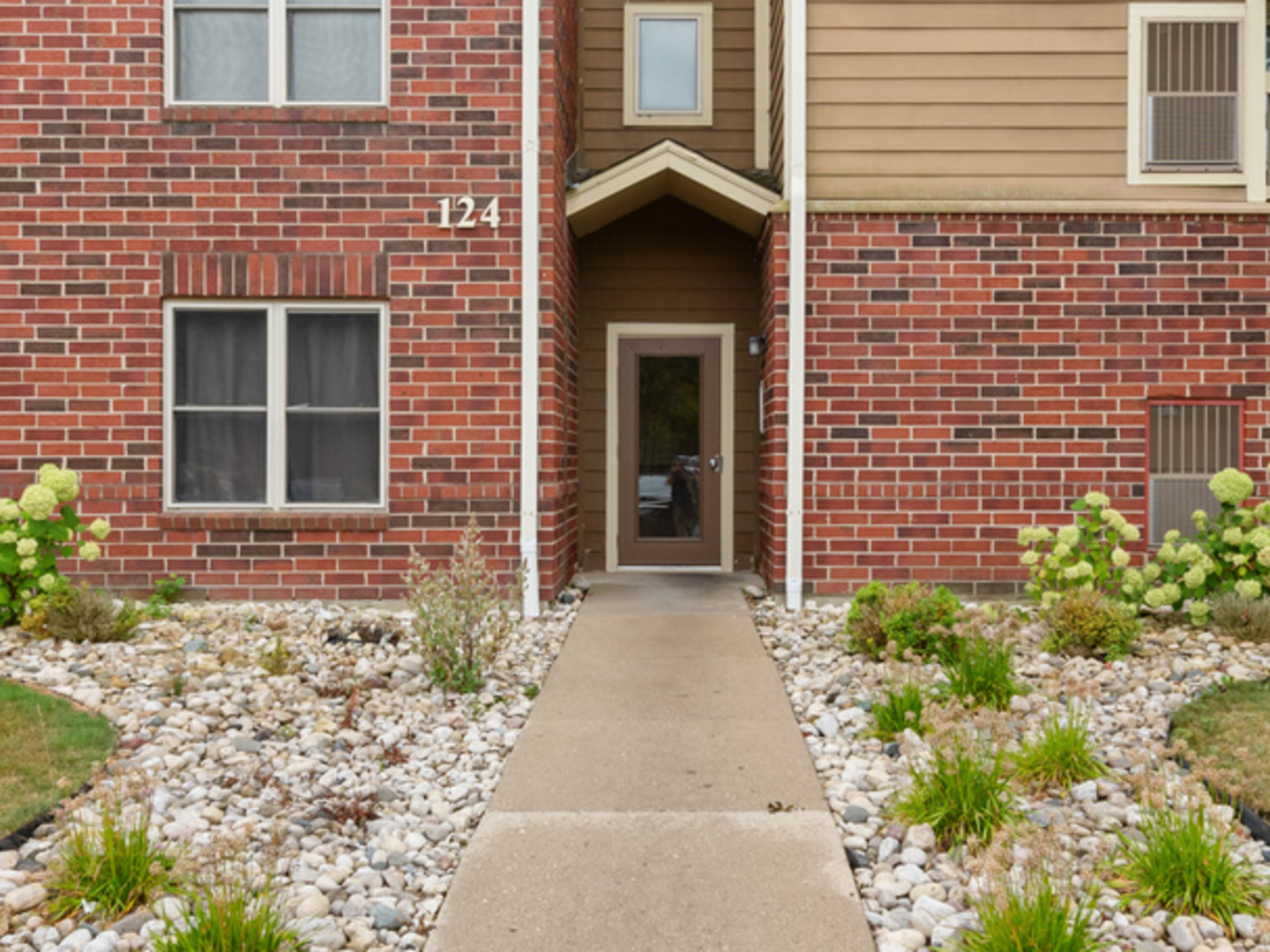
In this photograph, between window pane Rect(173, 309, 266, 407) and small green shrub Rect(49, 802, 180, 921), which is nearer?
small green shrub Rect(49, 802, 180, 921)

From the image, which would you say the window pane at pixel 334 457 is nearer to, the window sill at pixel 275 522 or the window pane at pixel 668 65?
the window sill at pixel 275 522

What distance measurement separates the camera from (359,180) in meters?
7.15

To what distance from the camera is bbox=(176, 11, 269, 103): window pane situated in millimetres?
7223

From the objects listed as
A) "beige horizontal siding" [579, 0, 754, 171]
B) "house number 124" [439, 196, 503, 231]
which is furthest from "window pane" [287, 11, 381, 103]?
"beige horizontal siding" [579, 0, 754, 171]

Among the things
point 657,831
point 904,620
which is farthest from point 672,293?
point 657,831

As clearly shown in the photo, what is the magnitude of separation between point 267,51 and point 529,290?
2.56 meters

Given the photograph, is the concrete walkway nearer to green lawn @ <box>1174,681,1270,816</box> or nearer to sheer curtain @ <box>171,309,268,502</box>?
green lawn @ <box>1174,681,1270,816</box>

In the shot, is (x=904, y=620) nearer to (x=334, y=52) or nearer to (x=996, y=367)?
(x=996, y=367)

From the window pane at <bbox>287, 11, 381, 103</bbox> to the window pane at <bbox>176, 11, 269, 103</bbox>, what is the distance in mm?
240

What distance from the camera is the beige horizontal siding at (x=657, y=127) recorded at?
9.20 meters

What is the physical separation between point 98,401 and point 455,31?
3651 mm

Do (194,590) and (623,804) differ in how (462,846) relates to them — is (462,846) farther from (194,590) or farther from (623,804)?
(194,590)

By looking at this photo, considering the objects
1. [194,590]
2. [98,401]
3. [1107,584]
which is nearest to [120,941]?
[194,590]

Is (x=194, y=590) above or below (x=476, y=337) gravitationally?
below
